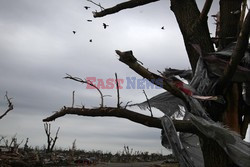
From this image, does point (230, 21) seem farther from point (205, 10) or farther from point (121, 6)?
point (121, 6)

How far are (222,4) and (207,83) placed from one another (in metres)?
1.02

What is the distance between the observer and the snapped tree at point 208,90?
6.70ft

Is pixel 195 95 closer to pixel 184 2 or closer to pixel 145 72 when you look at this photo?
pixel 145 72

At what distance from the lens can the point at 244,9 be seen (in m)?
2.95

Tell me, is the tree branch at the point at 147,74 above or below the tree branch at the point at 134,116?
above

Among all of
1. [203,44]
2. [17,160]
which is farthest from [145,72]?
[17,160]

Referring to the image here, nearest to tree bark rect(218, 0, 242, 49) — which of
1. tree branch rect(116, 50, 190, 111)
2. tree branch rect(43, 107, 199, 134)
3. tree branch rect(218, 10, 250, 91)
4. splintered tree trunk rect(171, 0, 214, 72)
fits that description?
splintered tree trunk rect(171, 0, 214, 72)

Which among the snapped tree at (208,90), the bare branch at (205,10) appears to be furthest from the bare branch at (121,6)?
the bare branch at (205,10)

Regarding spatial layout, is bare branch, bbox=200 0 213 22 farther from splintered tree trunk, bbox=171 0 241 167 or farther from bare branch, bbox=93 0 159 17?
bare branch, bbox=93 0 159 17

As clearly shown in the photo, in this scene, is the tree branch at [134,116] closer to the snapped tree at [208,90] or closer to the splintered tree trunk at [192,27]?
the snapped tree at [208,90]

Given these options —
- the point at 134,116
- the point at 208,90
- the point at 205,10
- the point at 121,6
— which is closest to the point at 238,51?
the point at 208,90

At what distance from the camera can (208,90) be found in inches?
97.3

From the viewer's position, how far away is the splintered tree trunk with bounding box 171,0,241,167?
2.44 m

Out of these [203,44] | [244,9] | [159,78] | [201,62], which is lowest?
[159,78]
